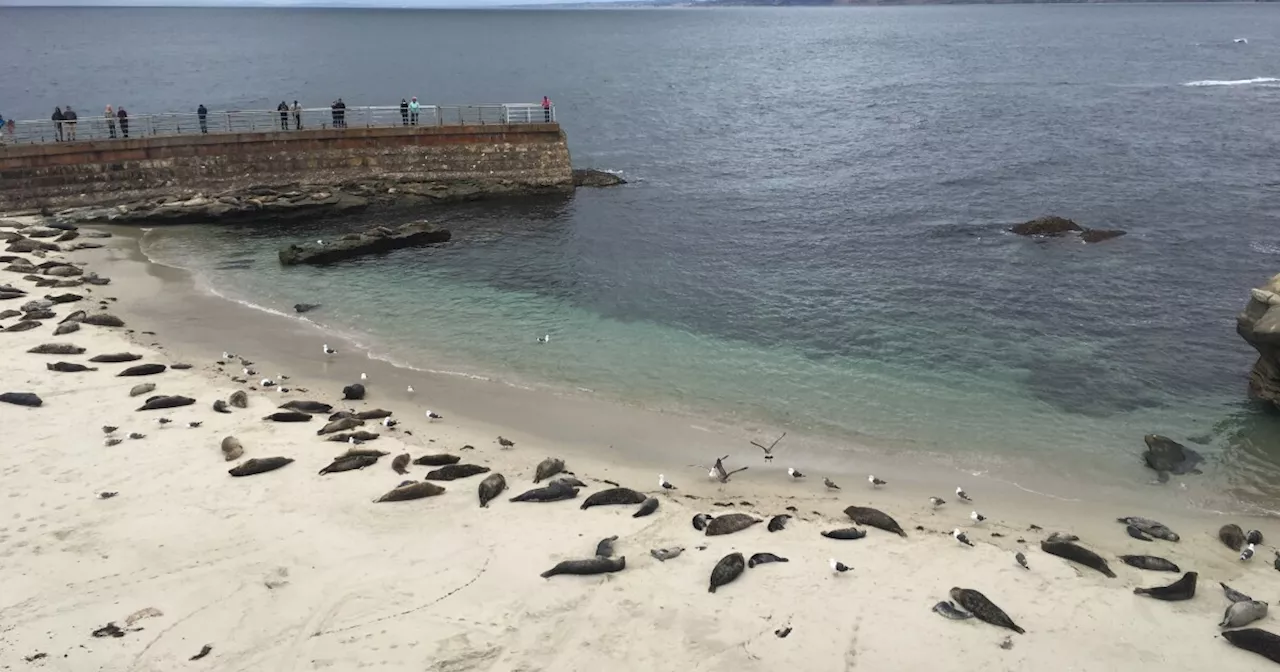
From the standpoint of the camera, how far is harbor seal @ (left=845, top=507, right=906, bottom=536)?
51.3 feet

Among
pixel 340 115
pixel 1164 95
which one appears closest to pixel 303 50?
pixel 340 115

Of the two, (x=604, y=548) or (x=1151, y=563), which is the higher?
(x=604, y=548)

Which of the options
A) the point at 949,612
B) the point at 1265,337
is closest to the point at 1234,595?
the point at 949,612

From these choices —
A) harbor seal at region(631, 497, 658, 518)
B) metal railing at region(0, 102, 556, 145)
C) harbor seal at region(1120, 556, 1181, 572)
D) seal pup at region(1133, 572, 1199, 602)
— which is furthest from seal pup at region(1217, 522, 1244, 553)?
metal railing at region(0, 102, 556, 145)

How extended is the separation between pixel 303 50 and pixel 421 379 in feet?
451

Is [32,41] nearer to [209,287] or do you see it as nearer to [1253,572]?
[209,287]

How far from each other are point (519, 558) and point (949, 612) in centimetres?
662

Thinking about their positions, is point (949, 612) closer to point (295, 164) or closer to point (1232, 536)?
point (1232, 536)

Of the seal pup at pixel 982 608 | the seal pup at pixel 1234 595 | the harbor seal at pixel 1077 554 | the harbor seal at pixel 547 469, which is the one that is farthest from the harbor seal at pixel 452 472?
the seal pup at pixel 1234 595

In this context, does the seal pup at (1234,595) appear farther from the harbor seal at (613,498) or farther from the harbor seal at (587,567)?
the harbor seal at (613,498)

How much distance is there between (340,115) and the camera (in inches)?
1719

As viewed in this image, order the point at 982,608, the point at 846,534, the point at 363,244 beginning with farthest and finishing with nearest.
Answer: the point at 363,244 < the point at 846,534 < the point at 982,608

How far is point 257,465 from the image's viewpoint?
17.0 meters

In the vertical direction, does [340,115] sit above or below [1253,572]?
above
